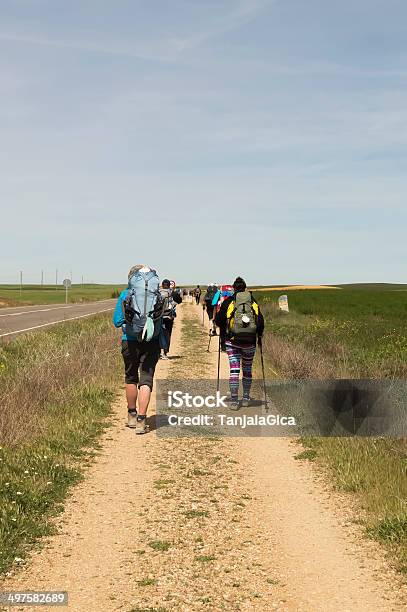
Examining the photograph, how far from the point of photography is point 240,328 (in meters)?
10.3

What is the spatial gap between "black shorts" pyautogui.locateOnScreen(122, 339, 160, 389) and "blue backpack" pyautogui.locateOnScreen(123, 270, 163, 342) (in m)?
0.22

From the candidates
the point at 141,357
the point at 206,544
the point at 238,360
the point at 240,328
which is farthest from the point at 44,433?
the point at 206,544

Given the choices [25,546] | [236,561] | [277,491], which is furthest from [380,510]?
[25,546]

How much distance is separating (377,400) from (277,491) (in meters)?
4.44

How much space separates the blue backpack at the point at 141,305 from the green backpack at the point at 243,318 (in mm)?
1933

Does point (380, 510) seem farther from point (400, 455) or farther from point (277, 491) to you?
point (400, 455)

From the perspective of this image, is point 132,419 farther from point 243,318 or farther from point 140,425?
point 243,318

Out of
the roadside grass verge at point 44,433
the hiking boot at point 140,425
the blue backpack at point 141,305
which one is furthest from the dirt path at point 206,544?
the blue backpack at point 141,305

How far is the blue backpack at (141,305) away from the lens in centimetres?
864

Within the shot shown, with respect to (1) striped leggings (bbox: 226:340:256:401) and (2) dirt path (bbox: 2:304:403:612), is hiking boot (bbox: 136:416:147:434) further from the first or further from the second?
(1) striped leggings (bbox: 226:340:256:401)

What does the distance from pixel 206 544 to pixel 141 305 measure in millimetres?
4160

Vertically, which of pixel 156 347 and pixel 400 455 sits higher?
pixel 156 347

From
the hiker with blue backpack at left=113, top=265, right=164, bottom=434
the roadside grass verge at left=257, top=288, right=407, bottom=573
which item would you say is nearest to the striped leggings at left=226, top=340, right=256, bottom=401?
the hiker with blue backpack at left=113, top=265, right=164, bottom=434

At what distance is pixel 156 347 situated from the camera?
9.09 m
